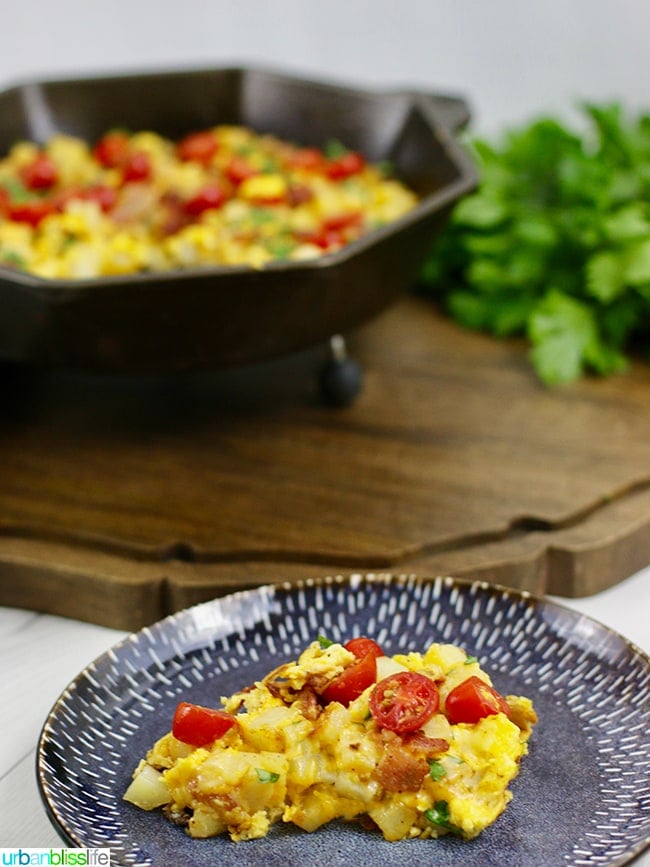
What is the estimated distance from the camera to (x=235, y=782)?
1676 millimetres

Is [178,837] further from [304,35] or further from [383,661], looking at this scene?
[304,35]

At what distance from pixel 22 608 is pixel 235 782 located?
1.02 meters

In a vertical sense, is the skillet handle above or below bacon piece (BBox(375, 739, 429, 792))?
above

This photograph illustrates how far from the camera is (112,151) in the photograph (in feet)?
12.4

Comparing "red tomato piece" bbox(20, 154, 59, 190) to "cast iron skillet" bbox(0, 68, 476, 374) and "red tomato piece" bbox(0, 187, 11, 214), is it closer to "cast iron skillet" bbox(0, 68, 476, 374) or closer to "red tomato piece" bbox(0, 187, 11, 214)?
"red tomato piece" bbox(0, 187, 11, 214)

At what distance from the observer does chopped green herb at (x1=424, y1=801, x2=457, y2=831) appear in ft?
5.49

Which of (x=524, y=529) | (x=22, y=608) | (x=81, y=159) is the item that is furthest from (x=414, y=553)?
(x=81, y=159)

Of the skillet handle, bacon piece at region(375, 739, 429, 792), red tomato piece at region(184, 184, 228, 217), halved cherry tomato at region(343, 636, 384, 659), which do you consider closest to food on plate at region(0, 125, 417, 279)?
red tomato piece at region(184, 184, 228, 217)

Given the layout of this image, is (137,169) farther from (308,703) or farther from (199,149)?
(308,703)

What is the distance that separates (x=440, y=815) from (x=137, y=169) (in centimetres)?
231

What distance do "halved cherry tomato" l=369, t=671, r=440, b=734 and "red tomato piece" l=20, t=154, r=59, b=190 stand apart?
7.28ft

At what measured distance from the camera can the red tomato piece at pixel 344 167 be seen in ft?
12.0

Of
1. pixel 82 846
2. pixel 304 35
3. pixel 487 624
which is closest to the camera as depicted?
pixel 82 846

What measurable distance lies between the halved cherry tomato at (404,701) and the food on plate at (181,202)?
1.23 meters
